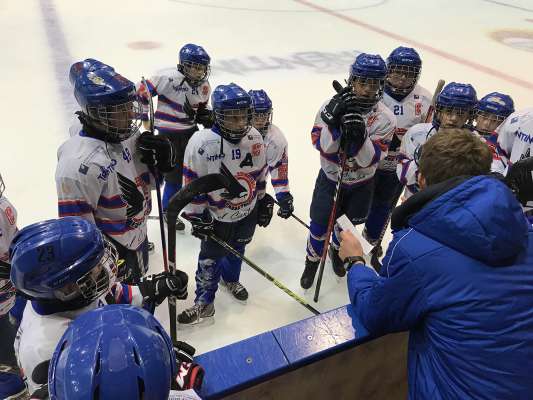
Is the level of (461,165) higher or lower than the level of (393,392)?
higher

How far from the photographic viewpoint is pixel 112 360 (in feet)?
2.23

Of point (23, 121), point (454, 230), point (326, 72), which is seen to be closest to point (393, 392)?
point (454, 230)

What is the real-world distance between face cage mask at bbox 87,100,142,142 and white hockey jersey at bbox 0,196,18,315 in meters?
0.44

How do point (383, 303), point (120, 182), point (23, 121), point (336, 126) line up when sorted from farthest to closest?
point (23, 121), point (336, 126), point (120, 182), point (383, 303)

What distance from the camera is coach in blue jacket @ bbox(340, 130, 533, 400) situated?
34.6 inches

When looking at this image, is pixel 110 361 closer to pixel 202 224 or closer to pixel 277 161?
pixel 202 224

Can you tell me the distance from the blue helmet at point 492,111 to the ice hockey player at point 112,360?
2.18m

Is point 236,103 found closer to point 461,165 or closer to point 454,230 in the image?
point 461,165

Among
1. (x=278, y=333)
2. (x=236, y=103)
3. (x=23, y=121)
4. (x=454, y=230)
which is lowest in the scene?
(x=23, y=121)

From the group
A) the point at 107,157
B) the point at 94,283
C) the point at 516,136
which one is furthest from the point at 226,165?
the point at 516,136

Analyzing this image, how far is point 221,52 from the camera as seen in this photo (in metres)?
6.51

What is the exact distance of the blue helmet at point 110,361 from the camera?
0.67 metres

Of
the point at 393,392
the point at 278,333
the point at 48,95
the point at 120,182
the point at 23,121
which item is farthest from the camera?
the point at 48,95

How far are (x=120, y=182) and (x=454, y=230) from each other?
1.22m
